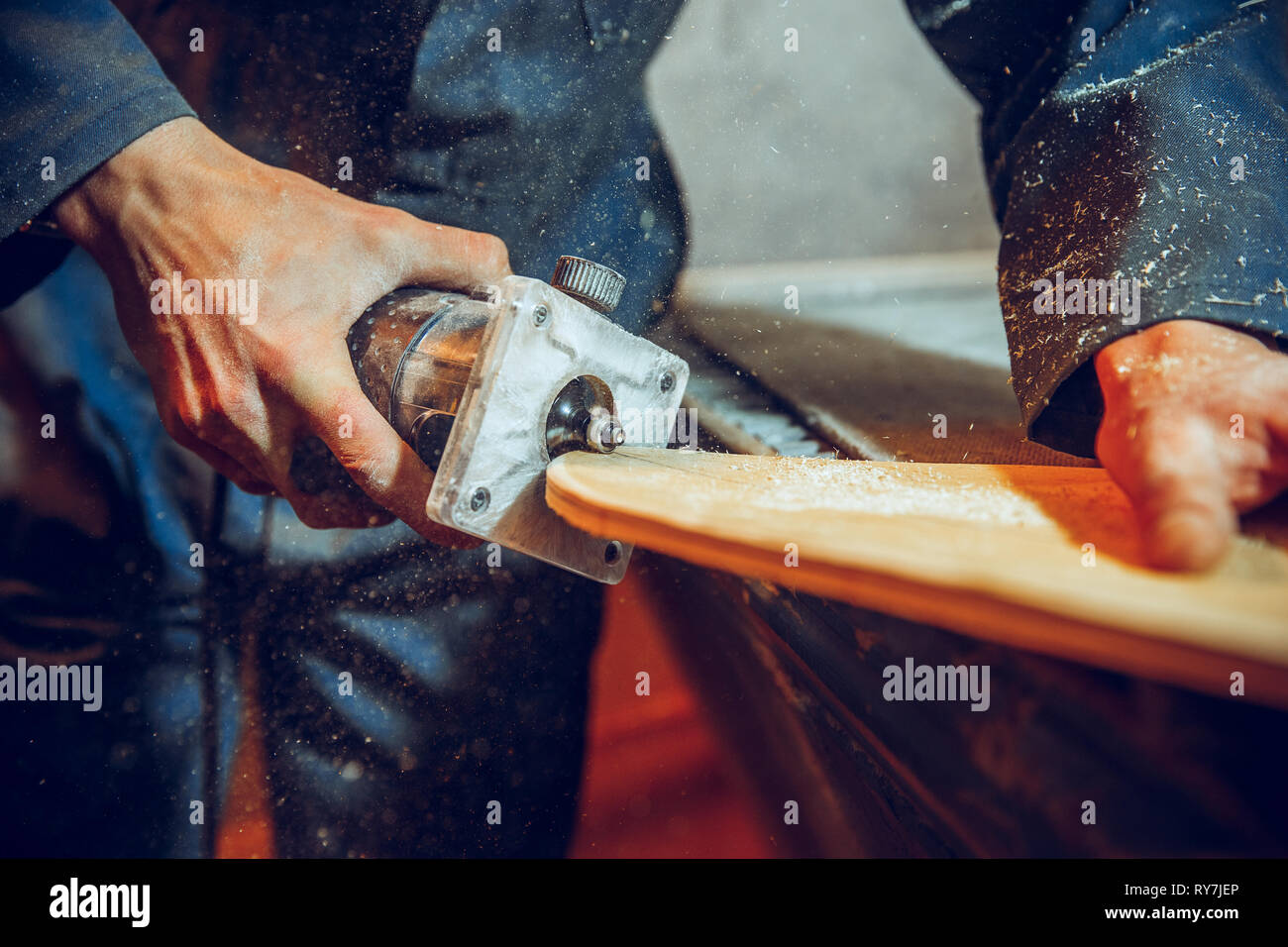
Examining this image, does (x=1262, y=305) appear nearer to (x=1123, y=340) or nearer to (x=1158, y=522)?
(x=1123, y=340)

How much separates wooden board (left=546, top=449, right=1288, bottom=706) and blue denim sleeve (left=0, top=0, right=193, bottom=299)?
21.2 inches

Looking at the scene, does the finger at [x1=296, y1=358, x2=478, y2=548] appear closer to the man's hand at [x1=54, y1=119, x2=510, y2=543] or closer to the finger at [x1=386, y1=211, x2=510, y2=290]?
the man's hand at [x1=54, y1=119, x2=510, y2=543]

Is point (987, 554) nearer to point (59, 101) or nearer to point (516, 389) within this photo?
point (516, 389)

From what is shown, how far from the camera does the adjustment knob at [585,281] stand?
565mm

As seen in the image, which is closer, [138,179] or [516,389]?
[516,389]

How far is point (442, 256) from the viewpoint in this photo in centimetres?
66

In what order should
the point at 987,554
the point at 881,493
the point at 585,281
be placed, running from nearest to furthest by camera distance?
1. the point at 987,554
2. the point at 881,493
3. the point at 585,281

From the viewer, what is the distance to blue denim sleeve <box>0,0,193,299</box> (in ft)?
2.07

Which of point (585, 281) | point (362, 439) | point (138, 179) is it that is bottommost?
point (362, 439)

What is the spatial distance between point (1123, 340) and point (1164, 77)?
347 mm

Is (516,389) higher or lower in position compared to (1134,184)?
lower

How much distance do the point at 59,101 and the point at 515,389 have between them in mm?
524

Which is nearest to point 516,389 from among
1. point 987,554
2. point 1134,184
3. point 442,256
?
point 442,256

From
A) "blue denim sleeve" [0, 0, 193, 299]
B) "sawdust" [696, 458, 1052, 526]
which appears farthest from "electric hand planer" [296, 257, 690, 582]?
"blue denim sleeve" [0, 0, 193, 299]
